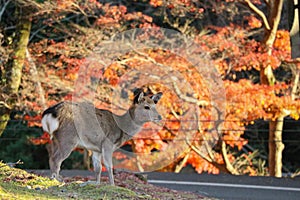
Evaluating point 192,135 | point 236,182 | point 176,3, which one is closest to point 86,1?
point 176,3

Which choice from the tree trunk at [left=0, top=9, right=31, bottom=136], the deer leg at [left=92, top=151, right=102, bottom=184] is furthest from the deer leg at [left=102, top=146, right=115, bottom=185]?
the tree trunk at [left=0, top=9, right=31, bottom=136]

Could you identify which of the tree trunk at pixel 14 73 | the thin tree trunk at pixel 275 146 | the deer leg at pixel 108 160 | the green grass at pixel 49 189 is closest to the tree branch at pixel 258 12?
the thin tree trunk at pixel 275 146

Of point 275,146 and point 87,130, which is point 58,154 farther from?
point 275,146

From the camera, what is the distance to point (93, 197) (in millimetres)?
6812

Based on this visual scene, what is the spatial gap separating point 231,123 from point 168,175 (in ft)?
10.7

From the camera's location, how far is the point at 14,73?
47.1 feet

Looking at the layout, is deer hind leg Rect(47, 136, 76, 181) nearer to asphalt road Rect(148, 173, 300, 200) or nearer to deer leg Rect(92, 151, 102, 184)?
deer leg Rect(92, 151, 102, 184)

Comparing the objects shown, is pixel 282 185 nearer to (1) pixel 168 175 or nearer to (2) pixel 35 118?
Result: (1) pixel 168 175

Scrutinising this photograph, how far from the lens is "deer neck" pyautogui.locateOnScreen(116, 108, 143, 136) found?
28.7 ft

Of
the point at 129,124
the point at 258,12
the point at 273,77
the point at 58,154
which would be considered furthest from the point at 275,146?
the point at 58,154

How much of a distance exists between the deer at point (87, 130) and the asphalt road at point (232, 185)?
6.45 feet

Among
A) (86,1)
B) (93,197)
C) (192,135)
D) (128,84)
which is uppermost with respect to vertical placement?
(86,1)

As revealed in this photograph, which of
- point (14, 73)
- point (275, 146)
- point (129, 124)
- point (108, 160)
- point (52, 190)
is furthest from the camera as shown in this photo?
point (275, 146)

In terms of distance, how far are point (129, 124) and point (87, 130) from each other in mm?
719
